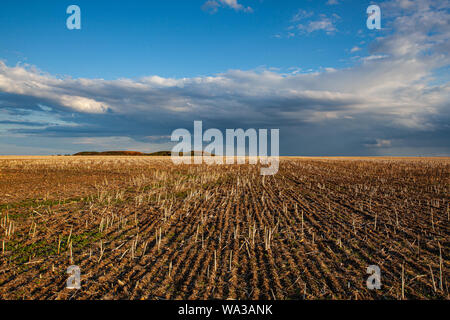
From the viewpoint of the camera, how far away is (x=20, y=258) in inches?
240

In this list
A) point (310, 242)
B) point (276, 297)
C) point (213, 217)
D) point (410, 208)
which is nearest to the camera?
point (276, 297)

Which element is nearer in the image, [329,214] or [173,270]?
[173,270]

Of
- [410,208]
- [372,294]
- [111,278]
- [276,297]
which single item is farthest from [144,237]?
[410,208]

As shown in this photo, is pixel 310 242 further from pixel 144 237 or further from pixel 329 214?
pixel 144 237

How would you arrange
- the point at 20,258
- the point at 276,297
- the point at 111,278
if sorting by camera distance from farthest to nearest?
1. the point at 20,258
2. the point at 111,278
3. the point at 276,297

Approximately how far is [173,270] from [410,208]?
10462mm

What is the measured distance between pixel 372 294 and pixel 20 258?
7.39 meters

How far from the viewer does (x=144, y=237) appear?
7.52 meters

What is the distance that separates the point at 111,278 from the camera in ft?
17.1

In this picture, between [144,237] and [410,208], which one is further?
[410,208]
